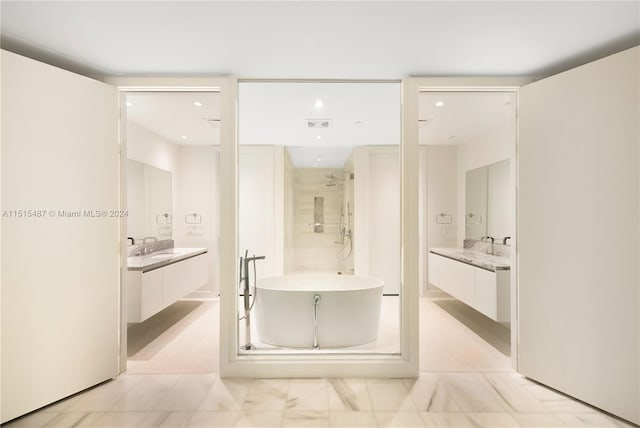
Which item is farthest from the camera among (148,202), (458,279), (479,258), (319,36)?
(148,202)

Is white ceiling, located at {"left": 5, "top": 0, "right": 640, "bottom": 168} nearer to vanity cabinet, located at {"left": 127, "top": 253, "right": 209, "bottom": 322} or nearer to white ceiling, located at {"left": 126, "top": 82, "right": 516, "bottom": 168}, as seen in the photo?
white ceiling, located at {"left": 126, "top": 82, "right": 516, "bottom": 168}

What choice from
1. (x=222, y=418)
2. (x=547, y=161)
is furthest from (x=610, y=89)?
(x=222, y=418)

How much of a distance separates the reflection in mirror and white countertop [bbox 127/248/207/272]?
686 millimetres

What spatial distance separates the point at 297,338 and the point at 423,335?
1.36 m

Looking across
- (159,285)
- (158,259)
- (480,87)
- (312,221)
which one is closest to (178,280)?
(158,259)

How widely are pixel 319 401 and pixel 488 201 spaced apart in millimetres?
3008

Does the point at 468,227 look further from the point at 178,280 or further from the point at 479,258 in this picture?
the point at 178,280

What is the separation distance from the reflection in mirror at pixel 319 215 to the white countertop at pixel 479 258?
2.22ft

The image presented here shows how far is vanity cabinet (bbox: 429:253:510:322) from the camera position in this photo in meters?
2.90

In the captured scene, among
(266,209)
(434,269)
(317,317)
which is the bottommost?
(317,317)

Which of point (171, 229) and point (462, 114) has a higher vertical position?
point (462, 114)

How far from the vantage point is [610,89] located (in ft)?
6.79

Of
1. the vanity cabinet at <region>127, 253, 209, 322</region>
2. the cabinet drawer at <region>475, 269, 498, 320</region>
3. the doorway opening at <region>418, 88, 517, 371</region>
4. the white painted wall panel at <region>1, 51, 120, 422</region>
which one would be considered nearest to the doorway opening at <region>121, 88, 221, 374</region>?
the vanity cabinet at <region>127, 253, 209, 322</region>

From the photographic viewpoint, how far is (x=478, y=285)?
3.21 meters
